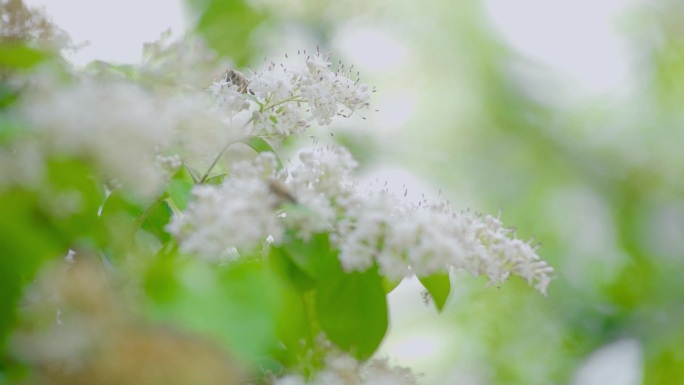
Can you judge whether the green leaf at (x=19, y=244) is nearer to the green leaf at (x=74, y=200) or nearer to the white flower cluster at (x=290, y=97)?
the green leaf at (x=74, y=200)

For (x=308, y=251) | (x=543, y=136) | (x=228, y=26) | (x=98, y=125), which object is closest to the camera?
(x=98, y=125)

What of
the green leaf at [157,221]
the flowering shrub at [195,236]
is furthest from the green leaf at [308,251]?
the green leaf at [157,221]

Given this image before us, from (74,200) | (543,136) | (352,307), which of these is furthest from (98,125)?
(543,136)

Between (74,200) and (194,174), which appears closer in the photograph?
(74,200)

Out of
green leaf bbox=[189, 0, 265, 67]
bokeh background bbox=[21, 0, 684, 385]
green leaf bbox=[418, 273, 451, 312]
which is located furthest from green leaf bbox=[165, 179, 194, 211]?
bokeh background bbox=[21, 0, 684, 385]

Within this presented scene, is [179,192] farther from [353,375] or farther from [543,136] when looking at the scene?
[543,136]

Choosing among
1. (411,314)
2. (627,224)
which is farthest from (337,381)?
(627,224)
